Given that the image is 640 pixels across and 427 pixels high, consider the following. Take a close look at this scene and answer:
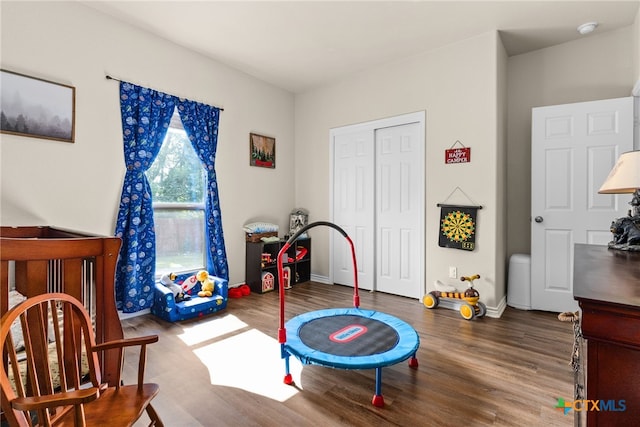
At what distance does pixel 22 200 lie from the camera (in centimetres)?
248

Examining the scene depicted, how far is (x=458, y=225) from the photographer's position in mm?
3414

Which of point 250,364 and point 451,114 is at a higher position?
point 451,114

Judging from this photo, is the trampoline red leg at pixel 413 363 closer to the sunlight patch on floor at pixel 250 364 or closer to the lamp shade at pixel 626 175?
the sunlight patch on floor at pixel 250 364

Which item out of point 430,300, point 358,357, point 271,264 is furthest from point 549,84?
point 271,264

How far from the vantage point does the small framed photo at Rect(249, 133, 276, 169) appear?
430 centimetres

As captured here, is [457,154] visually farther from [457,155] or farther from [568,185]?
[568,185]

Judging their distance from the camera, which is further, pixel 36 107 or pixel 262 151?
pixel 262 151

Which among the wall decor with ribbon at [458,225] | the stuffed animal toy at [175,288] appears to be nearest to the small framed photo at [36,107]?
the stuffed animal toy at [175,288]

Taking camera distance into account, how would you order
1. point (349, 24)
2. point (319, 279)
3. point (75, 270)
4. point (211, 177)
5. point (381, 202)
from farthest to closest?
point (319, 279) → point (381, 202) → point (211, 177) → point (349, 24) → point (75, 270)

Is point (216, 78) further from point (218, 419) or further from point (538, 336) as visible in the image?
point (538, 336)

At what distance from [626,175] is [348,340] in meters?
1.83

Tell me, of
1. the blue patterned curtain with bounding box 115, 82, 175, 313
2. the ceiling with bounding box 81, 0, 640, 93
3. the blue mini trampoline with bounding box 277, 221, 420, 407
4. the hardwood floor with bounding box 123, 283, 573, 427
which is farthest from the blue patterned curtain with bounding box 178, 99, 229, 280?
the blue mini trampoline with bounding box 277, 221, 420, 407

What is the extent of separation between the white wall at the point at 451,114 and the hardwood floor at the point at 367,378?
69 centimetres

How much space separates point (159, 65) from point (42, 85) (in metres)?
1.08
